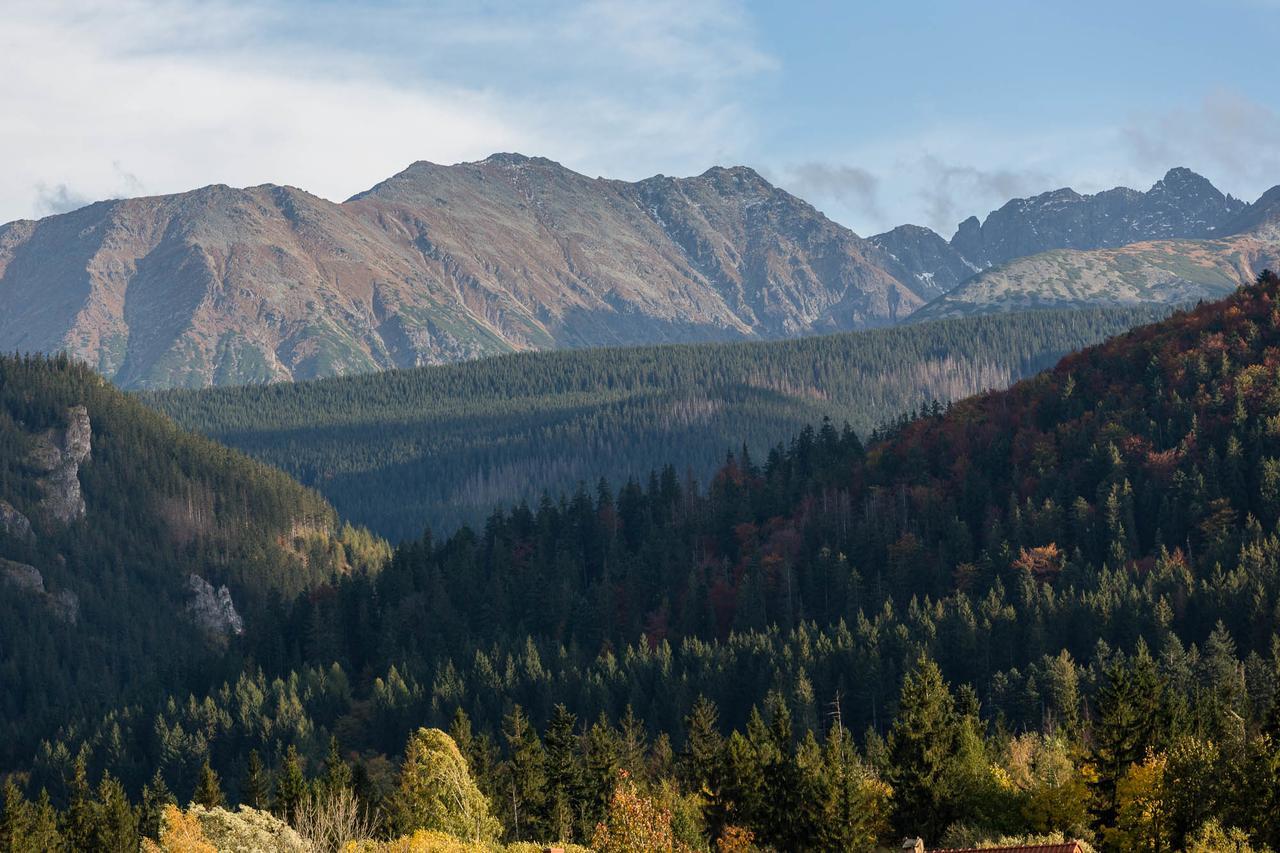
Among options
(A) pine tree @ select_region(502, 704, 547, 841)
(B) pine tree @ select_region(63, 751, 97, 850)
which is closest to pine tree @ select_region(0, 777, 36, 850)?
(B) pine tree @ select_region(63, 751, 97, 850)

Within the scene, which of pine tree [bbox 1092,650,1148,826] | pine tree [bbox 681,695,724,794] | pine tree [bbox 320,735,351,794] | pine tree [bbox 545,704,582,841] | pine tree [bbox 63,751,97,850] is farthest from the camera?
pine tree [bbox 63,751,97,850]

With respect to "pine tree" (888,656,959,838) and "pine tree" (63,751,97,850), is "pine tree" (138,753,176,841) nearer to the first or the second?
"pine tree" (63,751,97,850)

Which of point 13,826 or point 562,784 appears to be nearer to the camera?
point 562,784

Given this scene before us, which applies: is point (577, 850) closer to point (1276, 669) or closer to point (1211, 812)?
point (1211, 812)

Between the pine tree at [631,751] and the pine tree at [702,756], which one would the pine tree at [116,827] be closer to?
the pine tree at [631,751]

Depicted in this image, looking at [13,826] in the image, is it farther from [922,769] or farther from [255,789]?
[922,769]

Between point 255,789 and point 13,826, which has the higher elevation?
point 13,826

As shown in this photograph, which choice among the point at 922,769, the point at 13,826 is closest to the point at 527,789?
the point at 922,769

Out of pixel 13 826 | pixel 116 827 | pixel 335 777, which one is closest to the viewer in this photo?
pixel 335 777

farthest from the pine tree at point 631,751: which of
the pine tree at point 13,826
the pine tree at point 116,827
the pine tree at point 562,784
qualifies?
the pine tree at point 13,826

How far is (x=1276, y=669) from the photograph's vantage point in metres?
139

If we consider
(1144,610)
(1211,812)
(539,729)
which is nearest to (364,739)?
(539,729)

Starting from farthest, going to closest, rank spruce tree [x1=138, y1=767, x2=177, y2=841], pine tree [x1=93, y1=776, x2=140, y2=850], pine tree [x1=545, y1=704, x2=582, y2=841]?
spruce tree [x1=138, y1=767, x2=177, y2=841], pine tree [x1=93, y1=776, x2=140, y2=850], pine tree [x1=545, y1=704, x2=582, y2=841]

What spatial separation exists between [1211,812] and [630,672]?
94.0m
